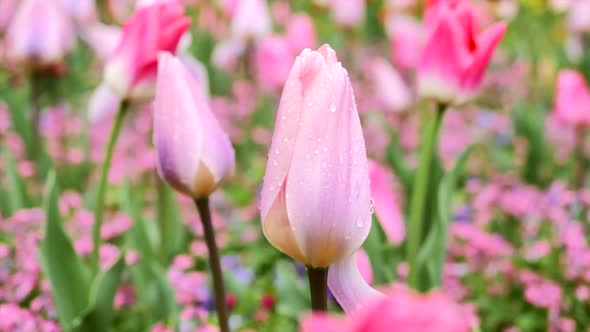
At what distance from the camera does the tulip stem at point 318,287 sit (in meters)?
0.80

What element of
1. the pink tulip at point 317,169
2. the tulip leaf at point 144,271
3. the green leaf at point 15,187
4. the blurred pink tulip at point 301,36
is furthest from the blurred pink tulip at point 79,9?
the pink tulip at point 317,169

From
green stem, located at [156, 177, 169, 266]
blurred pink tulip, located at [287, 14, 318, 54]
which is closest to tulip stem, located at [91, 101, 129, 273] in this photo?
green stem, located at [156, 177, 169, 266]

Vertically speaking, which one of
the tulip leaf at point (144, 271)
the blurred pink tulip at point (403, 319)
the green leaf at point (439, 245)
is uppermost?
the blurred pink tulip at point (403, 319)

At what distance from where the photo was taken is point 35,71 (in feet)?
8.47

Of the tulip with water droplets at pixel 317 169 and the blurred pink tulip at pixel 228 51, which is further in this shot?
the blurred pink tulip at pixel 228 51

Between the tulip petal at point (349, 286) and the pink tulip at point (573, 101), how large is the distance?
1.82 m

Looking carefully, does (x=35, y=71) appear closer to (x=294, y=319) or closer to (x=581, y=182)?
(x=294, y=319)

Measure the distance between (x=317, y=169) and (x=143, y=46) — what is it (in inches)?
25.6

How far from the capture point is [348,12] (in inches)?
150

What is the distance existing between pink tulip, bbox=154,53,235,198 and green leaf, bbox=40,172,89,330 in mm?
462

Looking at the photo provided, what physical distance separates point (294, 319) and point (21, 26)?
1.22 meters

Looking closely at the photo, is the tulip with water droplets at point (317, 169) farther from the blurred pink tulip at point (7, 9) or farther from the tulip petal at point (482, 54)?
the blurred pink tulip at point (7, 9)

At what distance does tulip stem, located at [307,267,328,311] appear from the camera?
0.80 meters

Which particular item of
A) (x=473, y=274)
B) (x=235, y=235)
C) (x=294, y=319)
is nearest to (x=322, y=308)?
(x=294, y=319)
